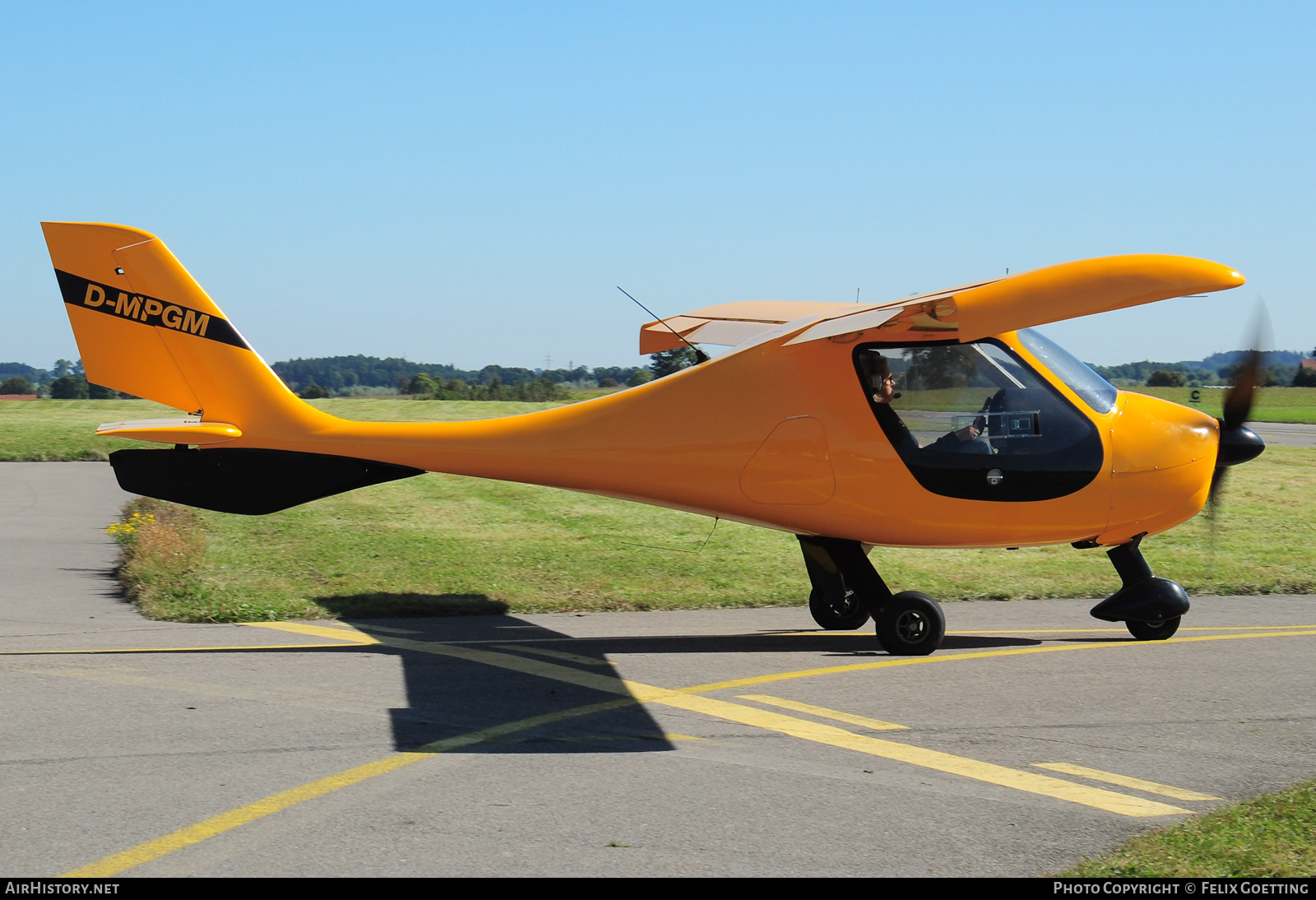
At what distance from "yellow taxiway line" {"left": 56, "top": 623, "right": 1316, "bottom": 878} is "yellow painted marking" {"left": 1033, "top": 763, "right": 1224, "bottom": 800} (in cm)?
1

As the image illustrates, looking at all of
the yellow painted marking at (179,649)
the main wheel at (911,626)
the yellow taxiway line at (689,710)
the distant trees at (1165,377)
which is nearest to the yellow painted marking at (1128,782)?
the yellow taxiway line at (689,710)

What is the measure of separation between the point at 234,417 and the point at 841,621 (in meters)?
5.44

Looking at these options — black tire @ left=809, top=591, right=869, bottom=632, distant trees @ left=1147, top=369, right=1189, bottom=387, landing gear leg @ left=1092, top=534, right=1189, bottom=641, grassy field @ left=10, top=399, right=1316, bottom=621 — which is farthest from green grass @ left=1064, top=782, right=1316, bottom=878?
distant trees @ left=1147, top=369, right=1189, bottom=387

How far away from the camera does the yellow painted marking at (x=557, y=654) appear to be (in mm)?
8422

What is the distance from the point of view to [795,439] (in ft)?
29.0

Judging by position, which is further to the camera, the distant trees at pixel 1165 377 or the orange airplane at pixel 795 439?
the distant trees at pixel 1165 377

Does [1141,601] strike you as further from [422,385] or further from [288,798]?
[422,385]

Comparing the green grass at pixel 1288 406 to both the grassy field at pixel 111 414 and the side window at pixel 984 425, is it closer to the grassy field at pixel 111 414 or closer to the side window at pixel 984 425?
the grassy field at pixel 111 414

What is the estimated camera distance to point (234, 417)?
9094mm

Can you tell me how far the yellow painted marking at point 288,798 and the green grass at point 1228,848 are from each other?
10.8 feet

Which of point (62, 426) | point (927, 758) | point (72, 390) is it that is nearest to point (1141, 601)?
point (927, 758)
